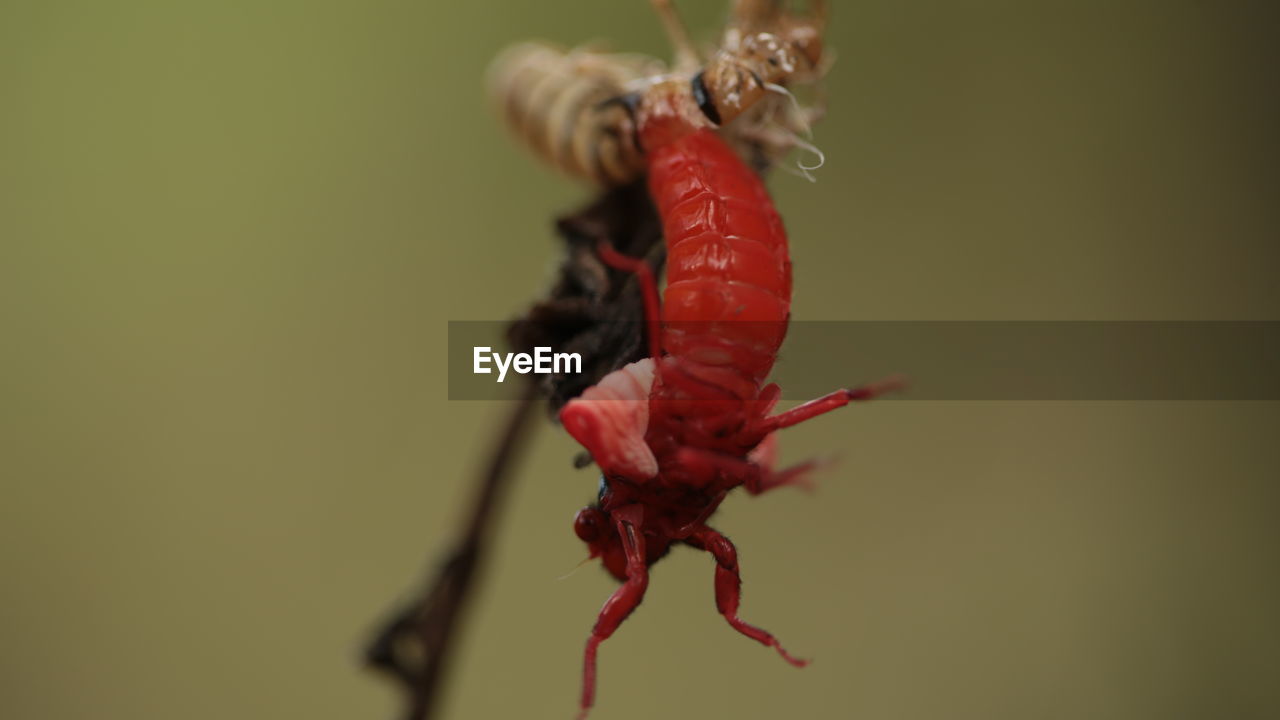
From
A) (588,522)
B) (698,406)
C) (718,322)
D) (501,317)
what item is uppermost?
(501,317)

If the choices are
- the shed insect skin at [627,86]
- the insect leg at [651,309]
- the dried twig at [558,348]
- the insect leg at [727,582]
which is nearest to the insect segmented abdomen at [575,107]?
the shed insect skin at [627,86]

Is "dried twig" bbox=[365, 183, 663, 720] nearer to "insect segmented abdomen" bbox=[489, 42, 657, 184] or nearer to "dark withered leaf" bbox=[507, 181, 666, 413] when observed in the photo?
"dark withered leaf" bbox=[507, 181, 666, 413]

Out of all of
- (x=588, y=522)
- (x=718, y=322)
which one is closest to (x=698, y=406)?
(x=718, y=322)

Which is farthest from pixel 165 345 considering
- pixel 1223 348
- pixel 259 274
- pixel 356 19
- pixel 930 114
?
pixel 1223 348

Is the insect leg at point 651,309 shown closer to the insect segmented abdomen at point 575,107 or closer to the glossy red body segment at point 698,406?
the glossy red body segment at point 698,406

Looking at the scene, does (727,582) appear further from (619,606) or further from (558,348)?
(558,348)

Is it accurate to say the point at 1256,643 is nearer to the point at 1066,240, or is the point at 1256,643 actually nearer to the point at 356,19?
the point at 1066,240
